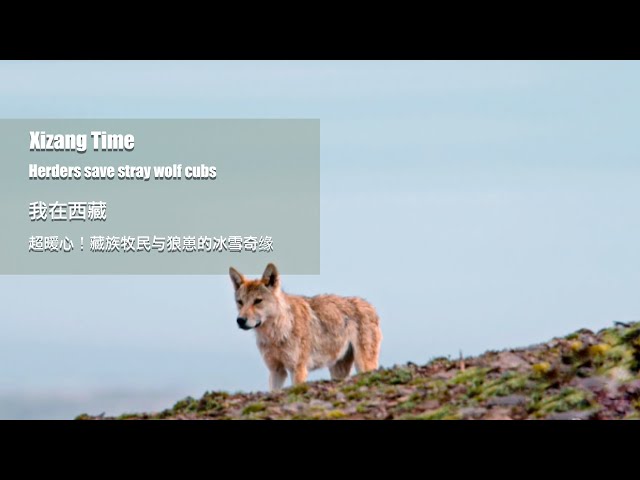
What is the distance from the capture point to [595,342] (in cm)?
1952

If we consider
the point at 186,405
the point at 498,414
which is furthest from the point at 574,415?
the point at 186,405

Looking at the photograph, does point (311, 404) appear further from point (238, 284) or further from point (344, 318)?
point (344, 318)

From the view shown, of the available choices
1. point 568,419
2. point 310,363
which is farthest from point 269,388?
point 568,419

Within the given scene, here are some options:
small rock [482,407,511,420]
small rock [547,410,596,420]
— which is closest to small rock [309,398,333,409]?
small rock [482,407,511,420]

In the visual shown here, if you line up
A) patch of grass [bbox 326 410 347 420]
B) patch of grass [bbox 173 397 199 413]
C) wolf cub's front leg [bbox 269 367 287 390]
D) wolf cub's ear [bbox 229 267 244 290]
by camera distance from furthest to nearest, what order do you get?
wolf cub's front leg [bbox 269 367 287 390]
wolf cub's ear [bbox 229 267 244 290]
patch of grass [bbox 173 397 199 413]
patch of grass [bbox 326 410 347 420]

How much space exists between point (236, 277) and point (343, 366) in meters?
3.86

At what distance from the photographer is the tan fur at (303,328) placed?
22.6 meters

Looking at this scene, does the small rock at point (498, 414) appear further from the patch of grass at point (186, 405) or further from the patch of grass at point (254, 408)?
the patch of grass at point (186, 405)

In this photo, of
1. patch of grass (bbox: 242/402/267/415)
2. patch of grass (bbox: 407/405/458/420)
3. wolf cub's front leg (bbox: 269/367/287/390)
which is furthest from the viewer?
wolf cub's front leg (bbox: 269/367/287/390)

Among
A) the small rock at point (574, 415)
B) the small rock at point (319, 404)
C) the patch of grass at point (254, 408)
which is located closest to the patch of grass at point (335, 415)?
the small rock at point (319, 404)

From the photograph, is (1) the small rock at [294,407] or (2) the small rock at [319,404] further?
(2) the small rock at [319,404]

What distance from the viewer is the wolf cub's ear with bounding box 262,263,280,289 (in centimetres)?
2233

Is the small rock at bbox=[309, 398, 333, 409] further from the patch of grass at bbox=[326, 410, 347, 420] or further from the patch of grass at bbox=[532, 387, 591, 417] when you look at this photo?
the patch of grass at bbox=[532, 387, 591, 417]

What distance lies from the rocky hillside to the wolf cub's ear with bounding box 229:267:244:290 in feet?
9.44
